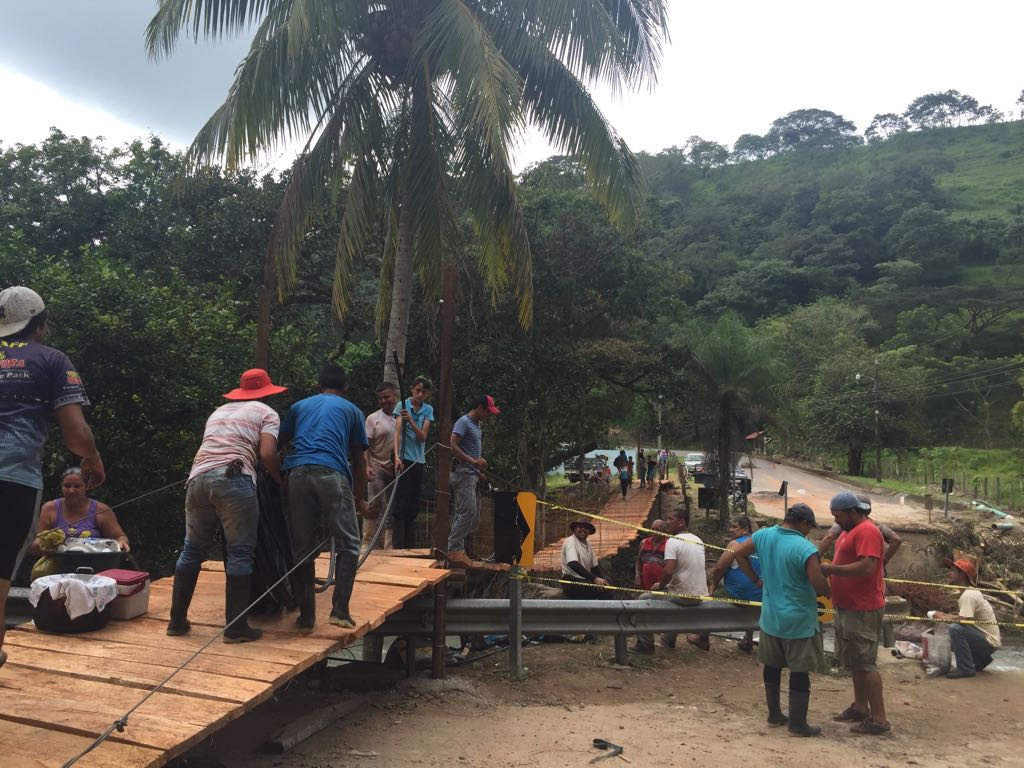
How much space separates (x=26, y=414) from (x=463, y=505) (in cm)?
521

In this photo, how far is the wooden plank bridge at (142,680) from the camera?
326 centimetres

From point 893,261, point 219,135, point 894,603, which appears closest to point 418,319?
point 219,135

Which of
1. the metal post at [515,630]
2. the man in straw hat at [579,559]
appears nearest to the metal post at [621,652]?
the man in straw hat at [579,559]

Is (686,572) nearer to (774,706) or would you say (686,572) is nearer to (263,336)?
(774,706)

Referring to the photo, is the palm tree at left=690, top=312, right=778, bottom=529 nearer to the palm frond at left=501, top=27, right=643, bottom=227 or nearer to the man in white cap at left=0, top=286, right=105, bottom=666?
the palm frond at left=501, top=27, right=643, bottom=227

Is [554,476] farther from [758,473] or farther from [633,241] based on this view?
[633,241]

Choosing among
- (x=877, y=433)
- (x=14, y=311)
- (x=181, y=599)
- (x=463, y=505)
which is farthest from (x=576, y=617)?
(x=877, y=433)

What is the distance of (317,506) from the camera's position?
16.0ft

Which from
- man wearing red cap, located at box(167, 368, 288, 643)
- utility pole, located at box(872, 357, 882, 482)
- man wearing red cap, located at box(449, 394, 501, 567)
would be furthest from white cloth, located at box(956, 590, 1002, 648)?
utility pole, located at box(872, 357, 882, 482)

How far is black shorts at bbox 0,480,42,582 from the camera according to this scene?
3145 millimetres

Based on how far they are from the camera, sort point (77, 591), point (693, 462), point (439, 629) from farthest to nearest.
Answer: point (693, 462), point (439, 629), point (77, 591)

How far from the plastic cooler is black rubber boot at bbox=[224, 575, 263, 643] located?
0.86 metres

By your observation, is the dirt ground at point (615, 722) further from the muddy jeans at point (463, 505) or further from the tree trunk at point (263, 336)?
the tree trunk at point (263, 336)

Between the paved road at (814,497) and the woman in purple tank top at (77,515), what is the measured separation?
23313mm
